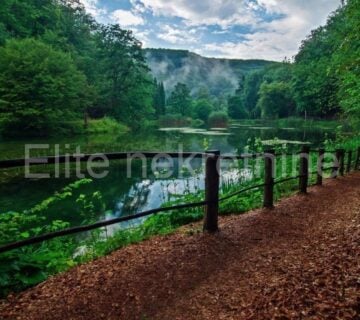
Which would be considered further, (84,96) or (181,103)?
(181,103)

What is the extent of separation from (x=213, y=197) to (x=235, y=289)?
1599 millimetres

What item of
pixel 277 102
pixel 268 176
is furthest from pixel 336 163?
pixel 277 102

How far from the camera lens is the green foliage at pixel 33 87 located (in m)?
26.5

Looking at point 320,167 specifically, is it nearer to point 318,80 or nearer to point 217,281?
point 217,281

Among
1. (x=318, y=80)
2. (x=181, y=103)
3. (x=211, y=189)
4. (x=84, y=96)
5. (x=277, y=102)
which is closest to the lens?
(x=211, y=189)

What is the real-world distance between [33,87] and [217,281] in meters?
28.3

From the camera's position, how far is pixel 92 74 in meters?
45.9

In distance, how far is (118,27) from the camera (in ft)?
152

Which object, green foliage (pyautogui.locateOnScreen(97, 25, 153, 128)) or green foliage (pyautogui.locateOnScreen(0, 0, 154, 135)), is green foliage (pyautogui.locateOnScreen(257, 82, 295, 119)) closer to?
green foliage (pyautogui.locateOnScreen(0, 0, 154, 135))

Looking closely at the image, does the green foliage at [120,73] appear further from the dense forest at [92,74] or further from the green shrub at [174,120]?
the green shrub at [174,120]

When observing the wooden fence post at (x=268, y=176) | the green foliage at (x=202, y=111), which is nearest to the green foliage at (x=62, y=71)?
the wooden fence post at (x=268, y=176)

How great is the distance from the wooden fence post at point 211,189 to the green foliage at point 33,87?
25.0 m

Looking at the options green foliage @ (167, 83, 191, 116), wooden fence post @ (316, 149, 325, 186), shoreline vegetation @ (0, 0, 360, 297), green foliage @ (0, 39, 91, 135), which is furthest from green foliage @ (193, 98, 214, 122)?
wooden fence post @ (316, 149, 325, 186)

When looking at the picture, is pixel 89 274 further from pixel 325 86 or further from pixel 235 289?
pixel 325 86
